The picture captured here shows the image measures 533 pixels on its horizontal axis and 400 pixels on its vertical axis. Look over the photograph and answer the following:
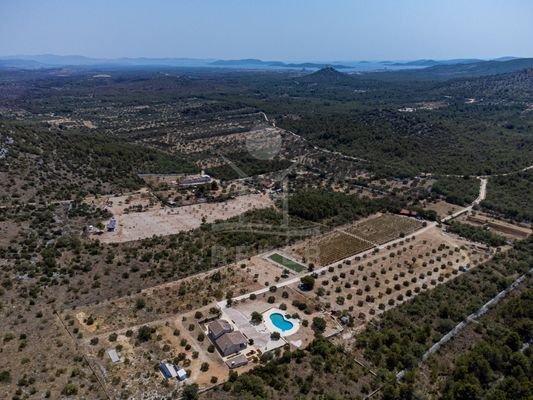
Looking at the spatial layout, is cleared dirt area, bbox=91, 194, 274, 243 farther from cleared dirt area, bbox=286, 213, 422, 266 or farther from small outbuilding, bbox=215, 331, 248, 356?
small outbuilding, bbox=215, 331, 248, 356

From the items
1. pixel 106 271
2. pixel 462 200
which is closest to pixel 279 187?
pixel 462 200

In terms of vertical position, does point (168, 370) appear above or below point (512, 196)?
above

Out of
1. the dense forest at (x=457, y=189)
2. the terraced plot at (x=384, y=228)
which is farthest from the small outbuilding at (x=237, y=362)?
the dense forest at (x=457, y=189)

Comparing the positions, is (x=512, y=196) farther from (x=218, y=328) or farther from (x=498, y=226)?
(x=218, y=328)

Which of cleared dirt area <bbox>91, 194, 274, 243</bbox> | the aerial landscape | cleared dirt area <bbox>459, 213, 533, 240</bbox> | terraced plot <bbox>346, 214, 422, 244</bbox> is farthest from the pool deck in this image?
cleared dirt area <bbox>459, 213, 533, 240</bbox>

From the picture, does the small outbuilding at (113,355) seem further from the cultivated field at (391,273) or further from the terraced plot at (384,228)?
the terraced plot at (384,228)

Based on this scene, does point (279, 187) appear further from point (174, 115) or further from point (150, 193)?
point (174, 115)

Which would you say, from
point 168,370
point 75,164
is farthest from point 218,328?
point 75,164
